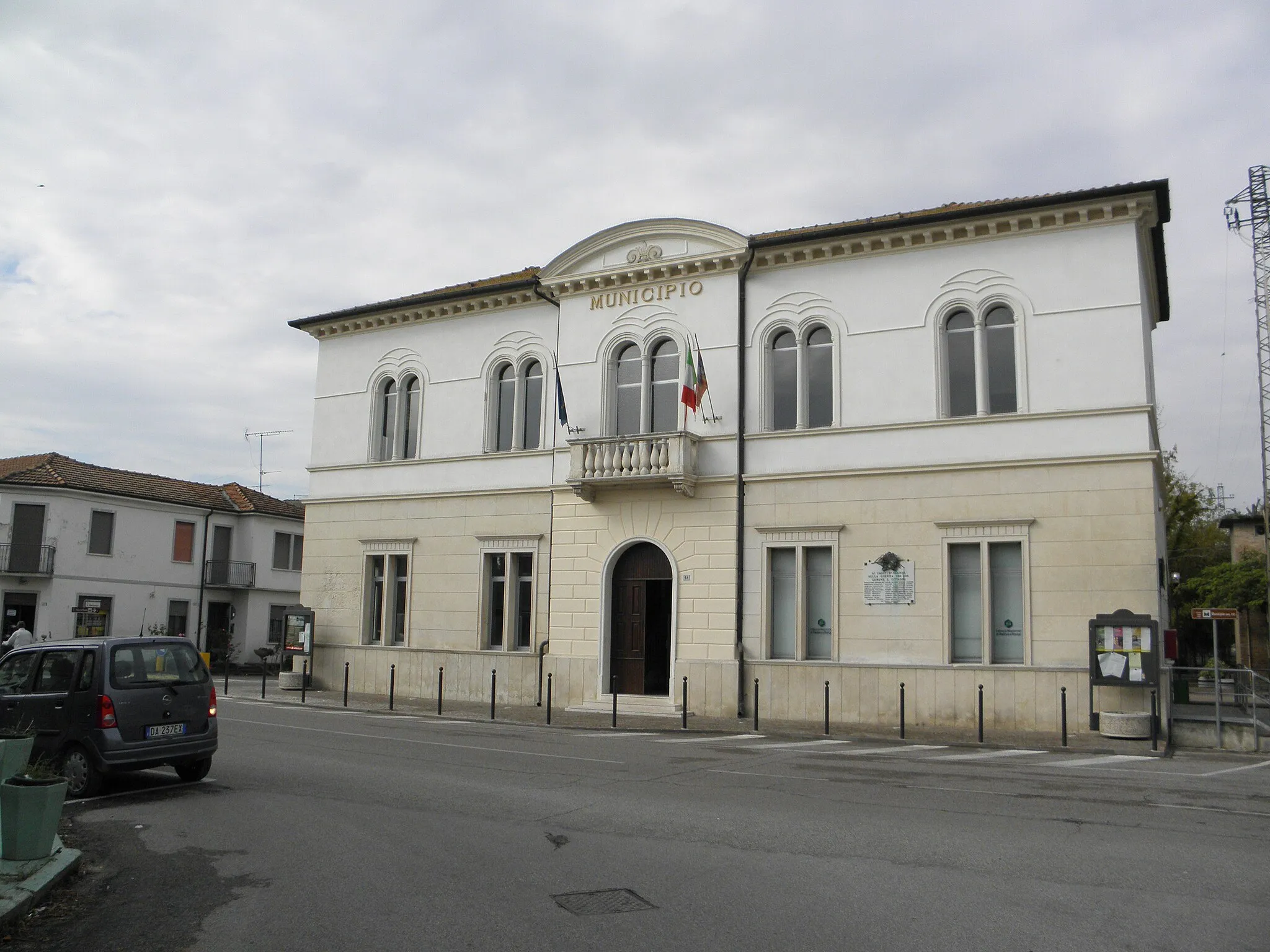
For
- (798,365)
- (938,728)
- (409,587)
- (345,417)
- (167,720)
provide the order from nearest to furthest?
(167,720) < (938,728) < (798,365) < (409,587) < (345,417)

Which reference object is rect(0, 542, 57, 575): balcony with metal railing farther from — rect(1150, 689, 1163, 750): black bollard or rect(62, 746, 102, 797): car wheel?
rect(1150, 689, 1163, 750): black bollard

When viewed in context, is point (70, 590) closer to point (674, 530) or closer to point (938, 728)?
point (674, 530)

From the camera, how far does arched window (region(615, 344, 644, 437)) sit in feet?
76.2

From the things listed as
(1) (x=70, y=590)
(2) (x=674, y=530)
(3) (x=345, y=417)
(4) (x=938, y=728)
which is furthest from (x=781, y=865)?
(1) (x=70, y=590)

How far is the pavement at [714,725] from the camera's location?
663 inches

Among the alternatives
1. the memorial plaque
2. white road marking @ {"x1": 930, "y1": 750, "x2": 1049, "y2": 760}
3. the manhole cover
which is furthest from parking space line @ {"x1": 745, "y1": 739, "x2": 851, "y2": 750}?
the manhole cover

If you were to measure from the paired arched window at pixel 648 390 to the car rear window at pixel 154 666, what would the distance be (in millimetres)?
12296

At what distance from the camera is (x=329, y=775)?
40.4 feet

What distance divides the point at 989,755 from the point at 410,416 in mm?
16832

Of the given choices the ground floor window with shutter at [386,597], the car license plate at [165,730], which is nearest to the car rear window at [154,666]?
the car license plate at [165,730]

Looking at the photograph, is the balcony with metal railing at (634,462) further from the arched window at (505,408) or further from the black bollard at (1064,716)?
the black bollard at (1064,716)

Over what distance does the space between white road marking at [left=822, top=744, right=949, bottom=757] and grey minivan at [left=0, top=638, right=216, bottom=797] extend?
8789mm

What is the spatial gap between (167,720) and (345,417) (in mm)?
16987

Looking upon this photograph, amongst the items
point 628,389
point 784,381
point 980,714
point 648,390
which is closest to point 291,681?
point 628,389
